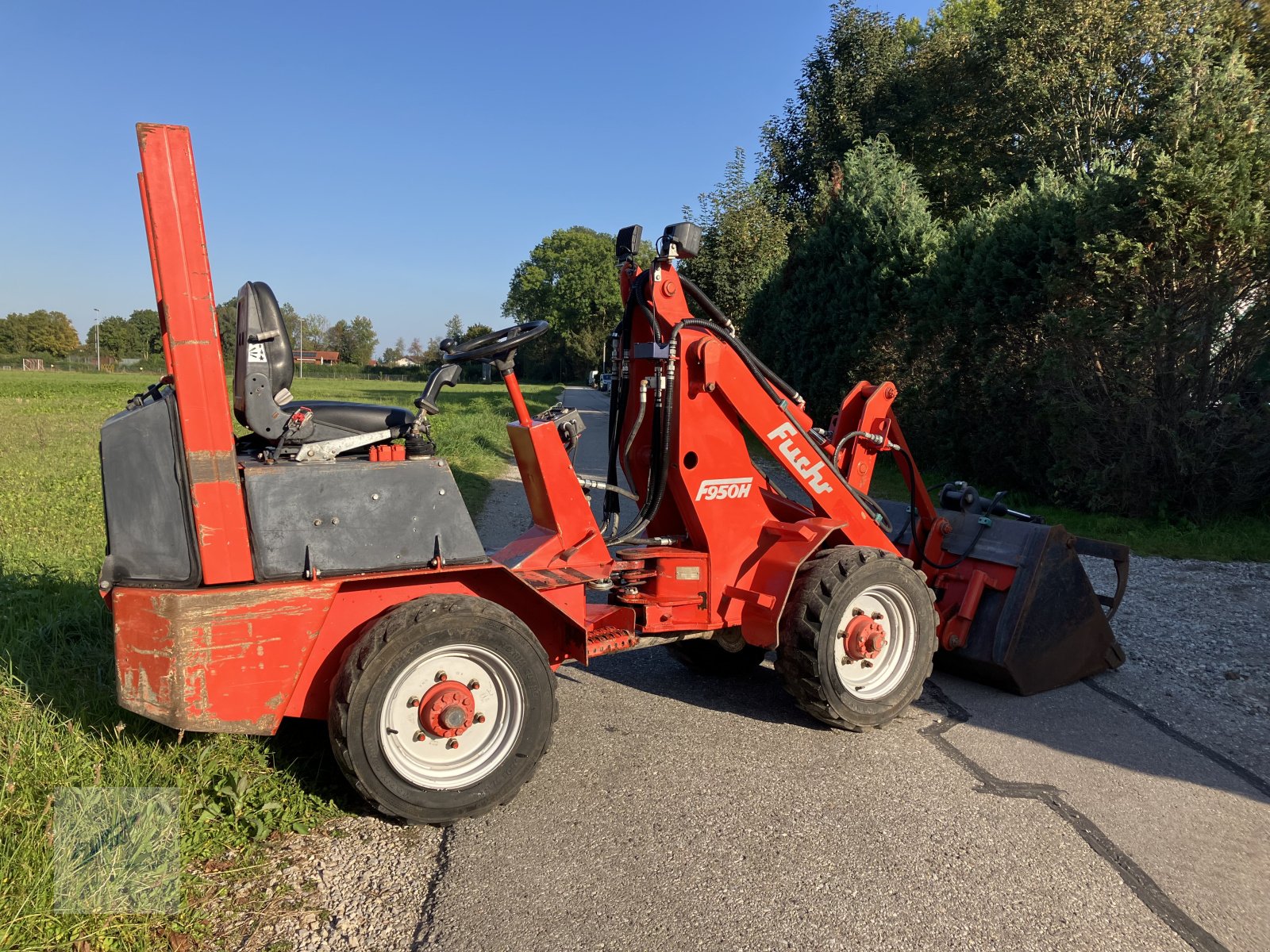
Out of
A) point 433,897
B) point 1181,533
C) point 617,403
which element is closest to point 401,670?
point 433,897

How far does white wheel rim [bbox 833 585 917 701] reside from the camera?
4.79m

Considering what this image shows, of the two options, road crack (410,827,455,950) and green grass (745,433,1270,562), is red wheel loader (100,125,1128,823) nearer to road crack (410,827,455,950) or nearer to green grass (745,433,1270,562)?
road crack (410,827,455,950)

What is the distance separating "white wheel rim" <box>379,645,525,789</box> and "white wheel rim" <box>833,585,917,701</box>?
72.6 inches

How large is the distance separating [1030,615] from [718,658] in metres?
1.83

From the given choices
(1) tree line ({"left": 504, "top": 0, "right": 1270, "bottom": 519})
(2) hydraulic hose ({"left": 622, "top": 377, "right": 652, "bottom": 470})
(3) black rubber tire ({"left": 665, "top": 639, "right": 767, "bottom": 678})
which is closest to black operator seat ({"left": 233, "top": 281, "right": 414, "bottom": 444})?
(2) hydraulic hose ({"left": 622, "top": 377, "right": 652, "bottom": 470})

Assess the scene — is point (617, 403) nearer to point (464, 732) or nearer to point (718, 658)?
point (718, 658)

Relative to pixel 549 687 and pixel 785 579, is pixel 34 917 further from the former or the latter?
pixel 785 579

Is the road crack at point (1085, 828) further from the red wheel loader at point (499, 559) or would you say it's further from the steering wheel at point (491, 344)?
the steering wheel at point (491, 344)

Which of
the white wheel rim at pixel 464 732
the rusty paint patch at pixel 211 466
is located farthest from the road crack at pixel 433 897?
the rusty paint patch at pixel 211 466

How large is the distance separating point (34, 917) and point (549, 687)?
72.7 inches

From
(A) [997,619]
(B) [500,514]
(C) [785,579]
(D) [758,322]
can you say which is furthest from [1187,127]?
(D) [758,322]

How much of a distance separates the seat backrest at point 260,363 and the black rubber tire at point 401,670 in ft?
3.09

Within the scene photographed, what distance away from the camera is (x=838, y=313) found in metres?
16.0

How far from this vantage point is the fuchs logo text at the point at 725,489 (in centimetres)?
480
